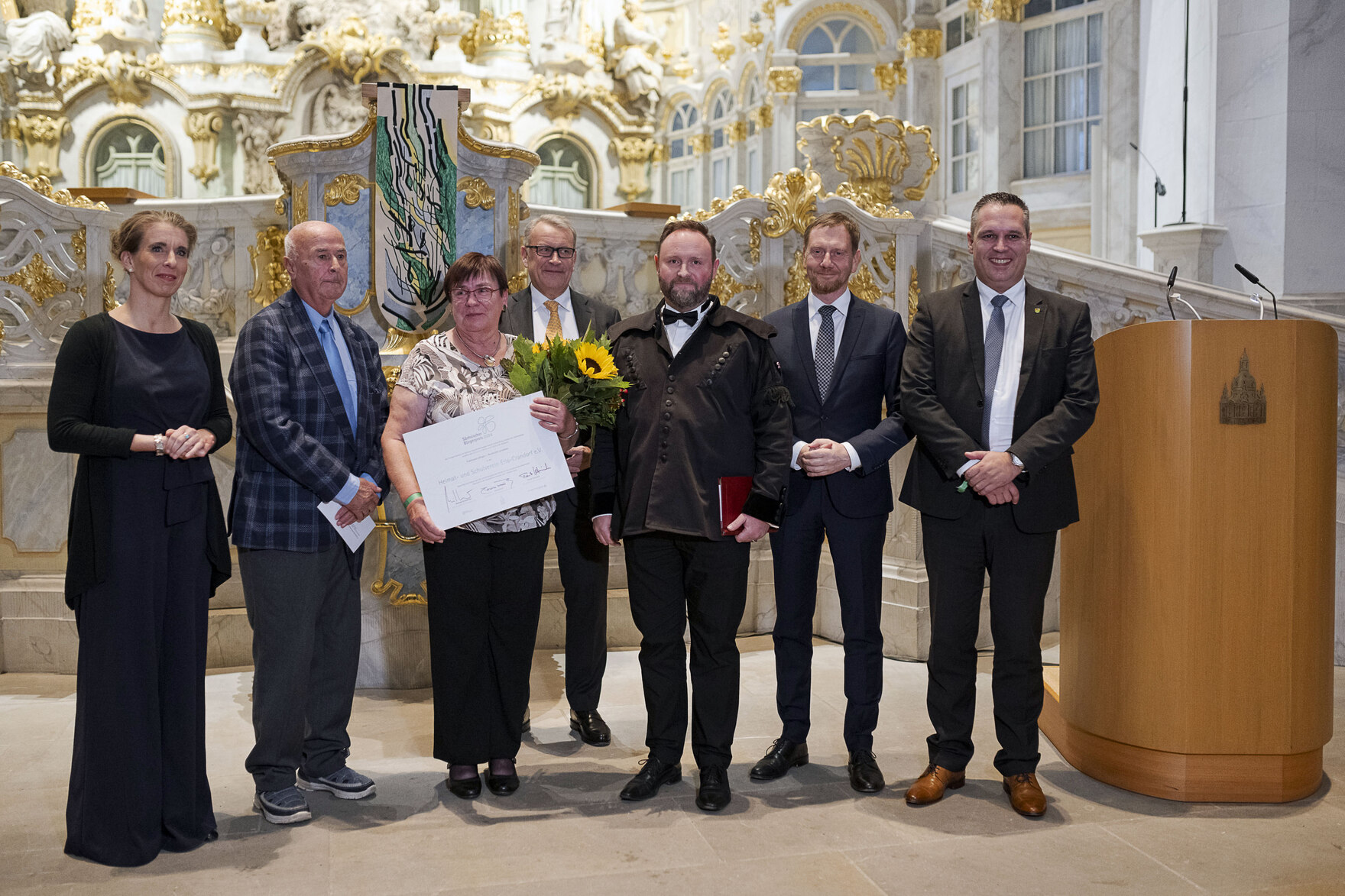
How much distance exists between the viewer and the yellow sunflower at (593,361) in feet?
11.1

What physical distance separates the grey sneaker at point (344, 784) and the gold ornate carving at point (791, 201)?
3.47 meters

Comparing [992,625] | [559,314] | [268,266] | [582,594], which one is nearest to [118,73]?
[268,266]

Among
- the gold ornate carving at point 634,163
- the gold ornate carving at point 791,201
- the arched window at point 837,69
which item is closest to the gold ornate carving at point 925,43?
the arched window at point 837,69

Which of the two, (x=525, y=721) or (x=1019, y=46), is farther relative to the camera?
(x=1019, y=46)

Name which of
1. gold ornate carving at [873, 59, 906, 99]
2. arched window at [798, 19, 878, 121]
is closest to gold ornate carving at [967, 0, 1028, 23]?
gold ornate carving at [873, 59, 906, 99]

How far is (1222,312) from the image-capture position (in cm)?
602

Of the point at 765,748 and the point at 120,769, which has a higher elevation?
the point at 120,769

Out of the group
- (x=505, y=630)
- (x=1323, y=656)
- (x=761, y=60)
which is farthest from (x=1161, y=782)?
(x=761, y=60)

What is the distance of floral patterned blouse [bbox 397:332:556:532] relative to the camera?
A: 3533mm

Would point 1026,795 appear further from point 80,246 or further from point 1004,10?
point 1004,10

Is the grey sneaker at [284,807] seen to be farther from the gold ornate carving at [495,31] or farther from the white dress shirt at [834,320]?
the gold ornate carving at [495,31]

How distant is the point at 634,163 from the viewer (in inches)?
755

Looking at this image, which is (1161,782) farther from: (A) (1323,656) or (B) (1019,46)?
(B) (1019,46)

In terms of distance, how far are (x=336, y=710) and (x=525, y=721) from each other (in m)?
0.90
